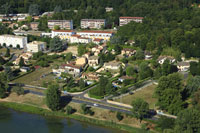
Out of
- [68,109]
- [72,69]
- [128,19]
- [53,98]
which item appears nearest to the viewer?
[68,109]

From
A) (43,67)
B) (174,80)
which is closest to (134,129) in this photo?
(174,80)

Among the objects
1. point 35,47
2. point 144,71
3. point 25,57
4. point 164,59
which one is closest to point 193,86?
point 144,71

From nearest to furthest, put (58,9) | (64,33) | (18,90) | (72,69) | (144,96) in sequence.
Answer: (144,96)
(18,90)
(72,69)
(64,33)
(58,9)

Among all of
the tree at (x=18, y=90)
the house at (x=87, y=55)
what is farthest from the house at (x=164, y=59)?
the tree at (x=18, y=90)

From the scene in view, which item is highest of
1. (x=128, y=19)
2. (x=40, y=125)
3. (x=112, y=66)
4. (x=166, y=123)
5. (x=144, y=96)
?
(x=128, y=19)

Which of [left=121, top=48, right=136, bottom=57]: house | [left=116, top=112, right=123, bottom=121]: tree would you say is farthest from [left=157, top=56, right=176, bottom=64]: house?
[left=116, top=112, right=123, bottom=121]: tree

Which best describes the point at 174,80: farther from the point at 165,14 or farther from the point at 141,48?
the point at 165,14

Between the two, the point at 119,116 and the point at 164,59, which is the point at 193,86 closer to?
the point at 119,116
